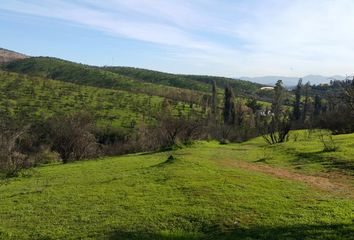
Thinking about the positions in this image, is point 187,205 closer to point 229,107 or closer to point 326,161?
point 326,161

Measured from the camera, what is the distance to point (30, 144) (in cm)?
7050

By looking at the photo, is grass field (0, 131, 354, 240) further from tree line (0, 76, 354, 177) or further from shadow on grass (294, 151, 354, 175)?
tree line (0, 76, 354, 177)

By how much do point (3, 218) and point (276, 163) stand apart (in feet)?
57.8

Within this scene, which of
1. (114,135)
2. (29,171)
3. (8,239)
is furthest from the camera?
(114,135)

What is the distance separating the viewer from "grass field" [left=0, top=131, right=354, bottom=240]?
12297 millimetres

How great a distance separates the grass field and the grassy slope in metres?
86.3

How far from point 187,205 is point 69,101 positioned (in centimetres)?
11541

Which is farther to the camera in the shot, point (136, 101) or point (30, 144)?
point (136, 101)

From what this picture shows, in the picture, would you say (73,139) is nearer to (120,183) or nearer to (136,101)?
(120,183)

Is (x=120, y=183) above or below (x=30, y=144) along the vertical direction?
above

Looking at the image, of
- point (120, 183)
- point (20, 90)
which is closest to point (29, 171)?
point (120, 183)

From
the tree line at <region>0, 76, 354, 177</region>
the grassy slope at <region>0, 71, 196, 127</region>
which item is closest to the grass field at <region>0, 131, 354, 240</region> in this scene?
the tree line at <region>0, 76, 354, 177</region>

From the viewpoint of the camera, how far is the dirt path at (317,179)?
1831 centimetres

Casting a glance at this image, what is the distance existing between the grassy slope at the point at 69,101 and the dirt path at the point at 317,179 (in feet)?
277
